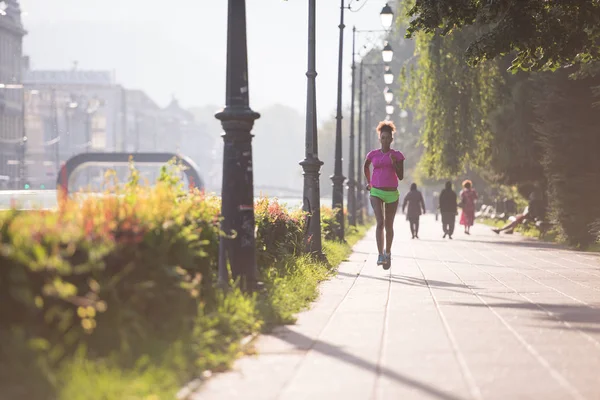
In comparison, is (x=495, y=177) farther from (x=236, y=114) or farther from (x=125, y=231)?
(x=125, y=231)

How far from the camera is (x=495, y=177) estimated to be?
111ft

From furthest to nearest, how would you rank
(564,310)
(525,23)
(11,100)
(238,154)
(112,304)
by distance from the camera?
(11,100) < (525,23) < (564,310) < (238,154) < (112,304)

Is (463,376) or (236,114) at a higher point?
(236,114)

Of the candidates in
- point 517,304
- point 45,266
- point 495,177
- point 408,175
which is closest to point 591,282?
point 517,304

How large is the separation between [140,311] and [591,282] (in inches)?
338

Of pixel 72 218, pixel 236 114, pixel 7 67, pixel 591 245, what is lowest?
pixel 591 245

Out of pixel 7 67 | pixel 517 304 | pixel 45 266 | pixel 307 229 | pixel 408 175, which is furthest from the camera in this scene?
pixel 7 67

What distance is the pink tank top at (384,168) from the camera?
14.4m

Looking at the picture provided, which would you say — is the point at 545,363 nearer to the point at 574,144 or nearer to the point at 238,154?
the point at 238,154

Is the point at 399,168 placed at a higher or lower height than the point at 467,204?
higher

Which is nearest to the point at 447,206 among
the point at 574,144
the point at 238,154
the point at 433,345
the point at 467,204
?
the point at 467,204

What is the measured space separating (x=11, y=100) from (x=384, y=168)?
9267 cm

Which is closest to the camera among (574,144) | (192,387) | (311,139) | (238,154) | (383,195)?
(192,387)

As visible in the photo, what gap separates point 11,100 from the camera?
102000 millimetres
